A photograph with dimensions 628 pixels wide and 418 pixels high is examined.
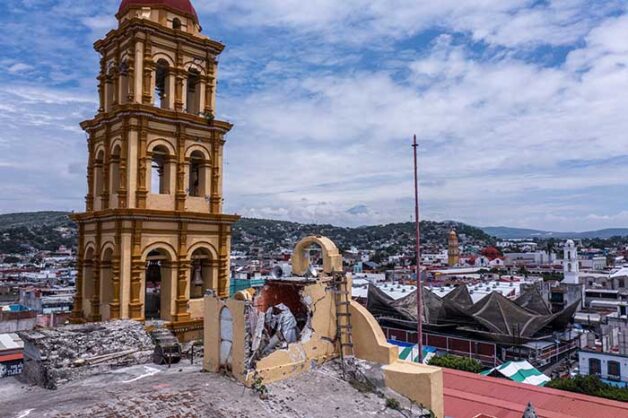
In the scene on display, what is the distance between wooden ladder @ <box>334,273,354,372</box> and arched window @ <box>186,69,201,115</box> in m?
7.72

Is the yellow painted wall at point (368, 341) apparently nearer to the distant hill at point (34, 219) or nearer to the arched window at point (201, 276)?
the arched window at point (201, 276)

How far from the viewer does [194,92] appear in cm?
1566

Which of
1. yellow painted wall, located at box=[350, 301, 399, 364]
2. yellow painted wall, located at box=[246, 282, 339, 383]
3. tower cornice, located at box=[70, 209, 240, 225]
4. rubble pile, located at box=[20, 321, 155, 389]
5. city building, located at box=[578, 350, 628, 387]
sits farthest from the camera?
city building, located at box=[578, 350, 628, 387]

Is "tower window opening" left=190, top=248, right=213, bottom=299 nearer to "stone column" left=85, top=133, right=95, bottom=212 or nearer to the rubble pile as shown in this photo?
"stone column" left=85, top=133, right=95, bottom=212

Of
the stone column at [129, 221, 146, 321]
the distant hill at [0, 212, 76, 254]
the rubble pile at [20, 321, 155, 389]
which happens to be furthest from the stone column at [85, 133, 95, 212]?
the distant hill at [0, 212, 76, 254]

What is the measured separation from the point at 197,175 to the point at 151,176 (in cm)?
180

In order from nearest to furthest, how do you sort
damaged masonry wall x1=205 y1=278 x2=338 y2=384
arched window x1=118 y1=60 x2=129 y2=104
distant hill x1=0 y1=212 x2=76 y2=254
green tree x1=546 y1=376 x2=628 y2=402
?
damaged masonry wall x1=205 y1=278 x2=338 y2=384, arched window x1=118 y1=60 x2=129 y2=104, green tree x1=546 y1=376 x2=628 y2=402, distant hill x1=0 y1=212 x2=76 y2=254

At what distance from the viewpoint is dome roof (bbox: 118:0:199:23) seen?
14633 millimetres

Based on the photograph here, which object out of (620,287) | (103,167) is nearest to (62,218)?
(620,287)

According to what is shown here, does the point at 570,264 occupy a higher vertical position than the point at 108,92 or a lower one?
lower

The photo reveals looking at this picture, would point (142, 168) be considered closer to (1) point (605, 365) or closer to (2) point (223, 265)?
(2) point (223, 265)

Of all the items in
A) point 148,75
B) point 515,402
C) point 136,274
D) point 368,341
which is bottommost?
point 515,402

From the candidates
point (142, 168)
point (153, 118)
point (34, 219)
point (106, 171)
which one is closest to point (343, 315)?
point (142, 168)

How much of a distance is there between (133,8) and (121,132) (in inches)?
146
